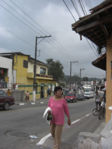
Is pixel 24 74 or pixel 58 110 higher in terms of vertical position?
pixel 24 74

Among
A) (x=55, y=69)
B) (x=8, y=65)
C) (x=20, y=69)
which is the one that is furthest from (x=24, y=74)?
(x=55, y=69)

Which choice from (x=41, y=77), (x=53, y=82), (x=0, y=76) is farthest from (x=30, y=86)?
(x=53, y=82)

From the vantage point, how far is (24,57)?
3259 centimetres

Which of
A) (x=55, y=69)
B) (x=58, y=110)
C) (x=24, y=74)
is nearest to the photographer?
(x=58, y=110)

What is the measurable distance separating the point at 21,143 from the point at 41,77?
31156mm

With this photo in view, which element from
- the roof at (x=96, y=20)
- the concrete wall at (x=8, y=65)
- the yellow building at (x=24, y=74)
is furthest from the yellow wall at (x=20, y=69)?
the roof at (x=96, y=20)

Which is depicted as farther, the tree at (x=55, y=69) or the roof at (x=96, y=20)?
the tree at (x=55, y=69)

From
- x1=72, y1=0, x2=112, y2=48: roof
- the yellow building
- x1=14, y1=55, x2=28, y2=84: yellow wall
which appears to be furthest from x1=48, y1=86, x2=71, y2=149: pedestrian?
x1=14, y1=55, x2=28, y2=84: yellow wall

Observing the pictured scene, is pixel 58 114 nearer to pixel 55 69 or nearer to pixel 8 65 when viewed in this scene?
pixel 8 65

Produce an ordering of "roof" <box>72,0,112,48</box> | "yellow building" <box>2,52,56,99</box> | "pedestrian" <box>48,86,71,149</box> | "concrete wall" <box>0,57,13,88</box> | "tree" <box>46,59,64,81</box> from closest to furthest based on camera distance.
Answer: "pedestrian" <box>48,86,71,149</box>, "roof" <box>72,0,112,48</box>, "concrete wall" <box>0,57,13,88</box>, "yellow building" <box>2,52,56,99</box>, "tree" <box>46,59,64,81</box>

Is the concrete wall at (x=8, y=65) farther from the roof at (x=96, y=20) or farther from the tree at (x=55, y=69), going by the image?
the tree at (x=55, y=69)

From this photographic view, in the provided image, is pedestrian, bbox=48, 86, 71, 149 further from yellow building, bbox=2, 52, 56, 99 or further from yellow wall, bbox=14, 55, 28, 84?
yellow wall, bbox=14, 55, 28, 84

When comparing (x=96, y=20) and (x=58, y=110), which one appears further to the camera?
(x=96, y=20)

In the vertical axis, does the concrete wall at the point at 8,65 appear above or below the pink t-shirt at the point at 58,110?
above
